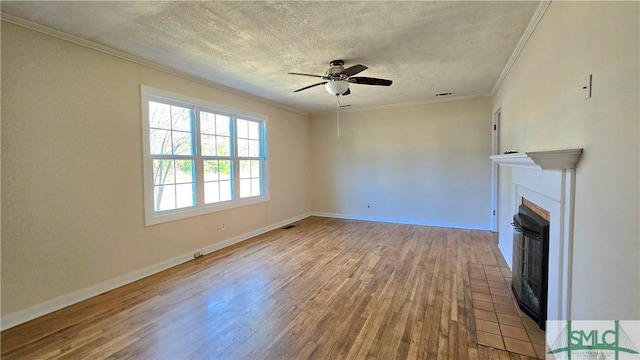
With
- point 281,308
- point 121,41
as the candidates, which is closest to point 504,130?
point 281,308

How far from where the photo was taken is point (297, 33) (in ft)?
8.66

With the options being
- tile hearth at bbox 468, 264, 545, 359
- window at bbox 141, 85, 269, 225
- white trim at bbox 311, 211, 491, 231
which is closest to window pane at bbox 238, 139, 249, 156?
window at bbox 141, 85, 269, 225

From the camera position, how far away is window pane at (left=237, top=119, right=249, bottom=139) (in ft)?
16.2

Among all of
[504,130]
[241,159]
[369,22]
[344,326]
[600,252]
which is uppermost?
[369,22]

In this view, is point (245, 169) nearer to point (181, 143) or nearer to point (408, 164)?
point (181, 143)

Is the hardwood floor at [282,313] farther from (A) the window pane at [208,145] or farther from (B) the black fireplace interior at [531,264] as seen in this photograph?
(A) the window pane at [208,145]

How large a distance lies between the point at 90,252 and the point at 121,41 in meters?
2.18

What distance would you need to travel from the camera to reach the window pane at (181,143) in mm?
3779

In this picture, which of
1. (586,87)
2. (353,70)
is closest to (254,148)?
(353,70)

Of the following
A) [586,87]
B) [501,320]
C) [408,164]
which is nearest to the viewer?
[586,87]

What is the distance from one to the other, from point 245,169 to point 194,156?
1151 millimetres

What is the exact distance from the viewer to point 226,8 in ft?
7.25

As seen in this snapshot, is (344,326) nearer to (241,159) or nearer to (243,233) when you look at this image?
(243,233)

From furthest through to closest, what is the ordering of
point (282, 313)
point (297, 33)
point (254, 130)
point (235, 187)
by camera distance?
point (254, 130)
point (235, 187)
point (297, 33)
point (282, 313)
